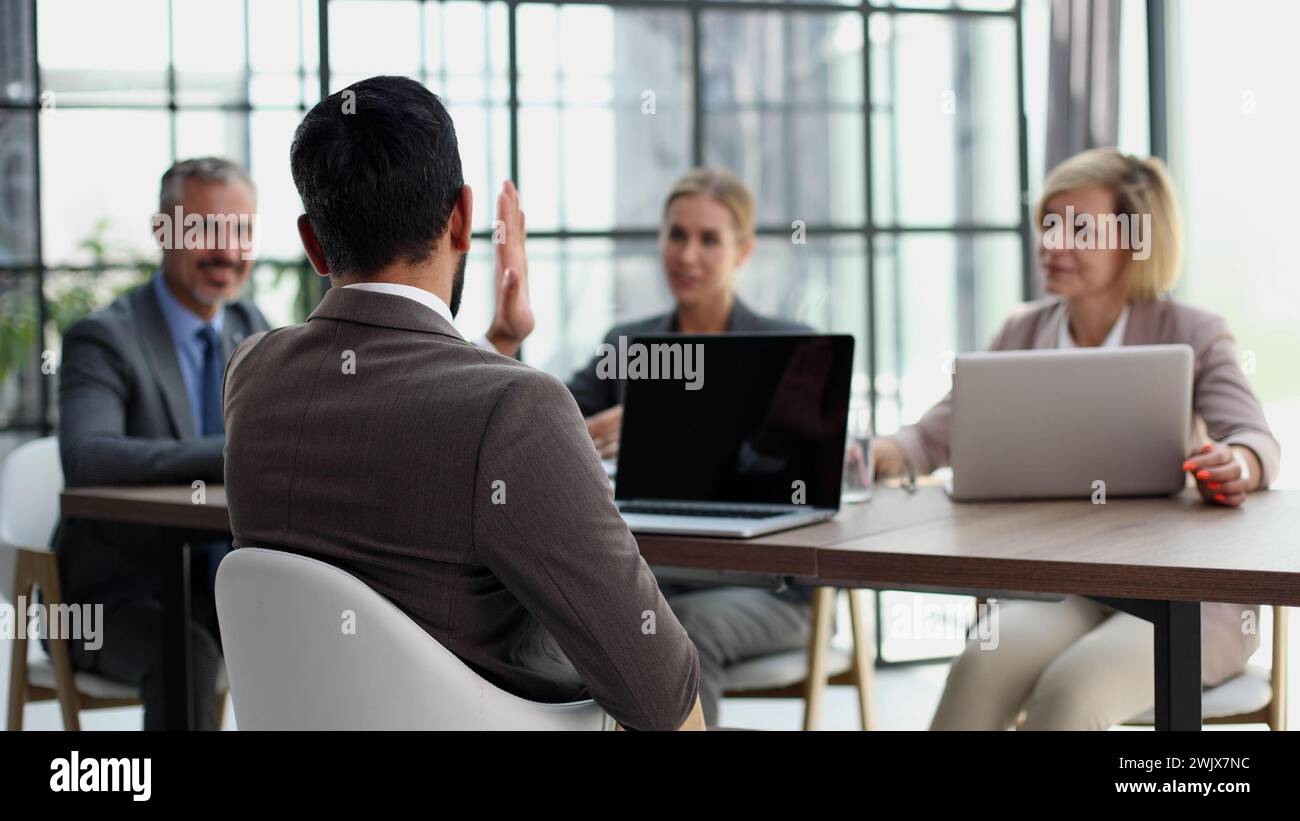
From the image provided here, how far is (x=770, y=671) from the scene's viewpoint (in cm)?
266

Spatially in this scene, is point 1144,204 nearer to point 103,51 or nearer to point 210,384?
point 210,384

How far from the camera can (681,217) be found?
11.0 feet

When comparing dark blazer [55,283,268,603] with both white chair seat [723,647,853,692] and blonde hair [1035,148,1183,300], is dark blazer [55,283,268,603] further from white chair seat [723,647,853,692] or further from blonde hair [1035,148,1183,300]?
blonde hair [1035,148,1183,300]

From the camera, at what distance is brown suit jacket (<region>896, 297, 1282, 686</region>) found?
229 centimetres

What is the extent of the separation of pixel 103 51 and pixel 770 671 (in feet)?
10.1

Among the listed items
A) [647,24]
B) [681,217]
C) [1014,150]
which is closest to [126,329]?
[681,217]

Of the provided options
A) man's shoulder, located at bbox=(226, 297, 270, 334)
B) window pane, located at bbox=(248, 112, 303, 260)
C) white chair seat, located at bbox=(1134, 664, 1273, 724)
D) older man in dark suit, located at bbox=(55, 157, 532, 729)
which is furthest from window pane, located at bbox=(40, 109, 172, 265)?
white chair seat, located at bbox=(1134, 664, 1273, 724)

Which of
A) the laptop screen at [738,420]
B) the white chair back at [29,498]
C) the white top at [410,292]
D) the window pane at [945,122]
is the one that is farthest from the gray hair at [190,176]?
the window pane at [945,122]

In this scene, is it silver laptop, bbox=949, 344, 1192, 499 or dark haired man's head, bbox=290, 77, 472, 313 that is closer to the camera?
dark haired man's head, bbox=290, 77, 472, 313

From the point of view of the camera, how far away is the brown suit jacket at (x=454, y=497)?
1.29 meters

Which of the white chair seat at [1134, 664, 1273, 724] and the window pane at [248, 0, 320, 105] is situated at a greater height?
the window pane at [248, 0, 320, 105]

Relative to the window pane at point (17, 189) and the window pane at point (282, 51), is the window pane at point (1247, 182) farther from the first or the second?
the window pane at point (17, 189)

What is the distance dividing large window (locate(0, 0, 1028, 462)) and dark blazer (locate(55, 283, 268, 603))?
1.40 metres

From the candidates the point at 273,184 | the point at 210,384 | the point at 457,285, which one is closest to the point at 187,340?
the point at 210,384
